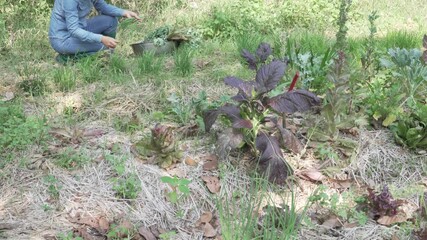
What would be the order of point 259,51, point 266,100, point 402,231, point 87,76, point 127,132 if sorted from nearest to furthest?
point 402,231
point 266,100
point 127,132
point 259,51
point 87,76

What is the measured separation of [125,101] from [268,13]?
293 centimetres

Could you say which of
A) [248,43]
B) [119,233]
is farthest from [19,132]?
[248,43]

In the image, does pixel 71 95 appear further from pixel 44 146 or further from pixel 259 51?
pixel 259 51

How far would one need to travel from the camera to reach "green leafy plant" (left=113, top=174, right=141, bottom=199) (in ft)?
9.62

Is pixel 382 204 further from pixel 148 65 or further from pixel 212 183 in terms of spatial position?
pixel 148 65

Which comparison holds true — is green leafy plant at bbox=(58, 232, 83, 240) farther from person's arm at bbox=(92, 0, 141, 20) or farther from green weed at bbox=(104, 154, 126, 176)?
person's arm at bbox=(92, 0, 141, 20)

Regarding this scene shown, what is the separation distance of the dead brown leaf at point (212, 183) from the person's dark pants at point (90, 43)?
7.99 ft

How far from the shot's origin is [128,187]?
2979mm

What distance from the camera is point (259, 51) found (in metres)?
3.70

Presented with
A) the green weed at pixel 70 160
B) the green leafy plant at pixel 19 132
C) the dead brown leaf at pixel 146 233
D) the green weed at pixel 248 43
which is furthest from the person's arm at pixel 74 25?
the dead brown leaf at pixel 146 233

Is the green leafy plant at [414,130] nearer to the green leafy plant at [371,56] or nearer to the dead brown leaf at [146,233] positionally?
the green leafy plant at [371,56]

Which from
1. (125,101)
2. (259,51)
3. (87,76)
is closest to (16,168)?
(125,101)

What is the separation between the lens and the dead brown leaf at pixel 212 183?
9.92ft

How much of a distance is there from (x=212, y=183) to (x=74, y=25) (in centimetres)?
260
